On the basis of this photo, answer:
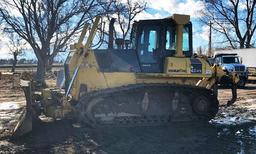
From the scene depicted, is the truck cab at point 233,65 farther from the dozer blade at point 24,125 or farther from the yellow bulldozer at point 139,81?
the dozer blade at point 24,125

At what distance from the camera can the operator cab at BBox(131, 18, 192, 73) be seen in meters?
12.4

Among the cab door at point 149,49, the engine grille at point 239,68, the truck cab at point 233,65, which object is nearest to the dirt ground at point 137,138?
the cab door at point 149,49

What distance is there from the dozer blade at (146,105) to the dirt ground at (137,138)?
0.91 feet

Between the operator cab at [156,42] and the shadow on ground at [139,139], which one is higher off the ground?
the operator cab at [156,42]

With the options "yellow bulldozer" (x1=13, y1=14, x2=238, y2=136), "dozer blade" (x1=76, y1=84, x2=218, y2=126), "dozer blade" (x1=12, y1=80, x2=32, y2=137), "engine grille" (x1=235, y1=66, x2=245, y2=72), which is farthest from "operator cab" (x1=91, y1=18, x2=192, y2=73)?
"engine grille" (x1=235, y1=66, x2=245, y2=72)

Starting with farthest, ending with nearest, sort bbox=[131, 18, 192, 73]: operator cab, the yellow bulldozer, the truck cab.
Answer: the truck cab
bbox=[131, 18, 192, 73]: operator cab
the yellow bulldozer

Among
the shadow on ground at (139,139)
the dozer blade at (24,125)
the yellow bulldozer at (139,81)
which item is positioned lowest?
the shadow on ground at (139,139)

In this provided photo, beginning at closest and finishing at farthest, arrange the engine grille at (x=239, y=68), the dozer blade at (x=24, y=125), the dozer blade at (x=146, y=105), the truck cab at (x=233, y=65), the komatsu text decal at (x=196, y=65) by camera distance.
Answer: the dozer blade at (x=24, y=125) < the dozer blade at (x=146, y=105) < the komatsu text decal at (x=196, y=65) < the truck cab at (x=233, y=65) < the engine grille at (x=239, y=68)

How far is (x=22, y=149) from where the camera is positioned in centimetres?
932

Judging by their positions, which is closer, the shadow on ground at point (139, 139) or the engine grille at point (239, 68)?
the shadow on ground at point (139, 139)

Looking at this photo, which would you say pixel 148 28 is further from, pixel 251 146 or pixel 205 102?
pixel 251 146

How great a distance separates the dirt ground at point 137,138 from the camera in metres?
9.35

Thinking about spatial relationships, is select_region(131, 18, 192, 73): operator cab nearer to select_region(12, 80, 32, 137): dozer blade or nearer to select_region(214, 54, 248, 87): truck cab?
select_region(12, 80, 32, 137): dozer blade

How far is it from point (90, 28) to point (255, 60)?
26579 millimetres
